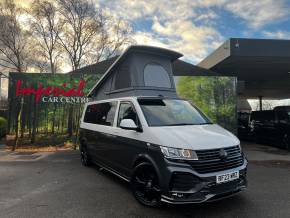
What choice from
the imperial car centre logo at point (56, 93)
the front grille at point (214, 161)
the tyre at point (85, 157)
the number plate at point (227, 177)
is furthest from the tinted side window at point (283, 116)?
the number plate at point (227, 177)

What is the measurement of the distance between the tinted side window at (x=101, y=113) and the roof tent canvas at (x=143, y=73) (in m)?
0.64

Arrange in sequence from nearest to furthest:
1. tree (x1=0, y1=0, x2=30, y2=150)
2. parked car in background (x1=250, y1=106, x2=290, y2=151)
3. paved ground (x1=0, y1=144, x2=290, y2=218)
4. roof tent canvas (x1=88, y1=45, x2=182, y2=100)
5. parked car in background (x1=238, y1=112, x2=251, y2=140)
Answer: paved ground (x1=0, y1=144, x2=290, y2=218), roof tent canvas (x1=88, y1=45, x2=182, y2=100), parked car in background (x1=250, y1=106, x2=290, y2=151), parked car in background (x1=238, y1=112, x2=251, y2=140), tree (x1=0, y1=0, x2=30, y2=150)

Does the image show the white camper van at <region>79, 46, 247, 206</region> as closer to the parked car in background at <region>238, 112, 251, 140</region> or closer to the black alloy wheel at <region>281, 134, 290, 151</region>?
the black alloy wheel at <region>281, 134, 290, 151</region>

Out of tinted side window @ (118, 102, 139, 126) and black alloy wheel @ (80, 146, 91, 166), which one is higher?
tinted side window @ (118, 102, 139, 126)

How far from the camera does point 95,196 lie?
19.2 feet

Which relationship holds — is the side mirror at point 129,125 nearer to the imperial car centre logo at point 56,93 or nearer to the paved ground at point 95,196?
the paved ground at point 95,196

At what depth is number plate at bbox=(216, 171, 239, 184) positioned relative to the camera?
4.63 meters

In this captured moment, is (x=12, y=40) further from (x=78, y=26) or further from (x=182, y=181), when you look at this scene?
(x=182, y=181)

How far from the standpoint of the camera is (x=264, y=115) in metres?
15.4

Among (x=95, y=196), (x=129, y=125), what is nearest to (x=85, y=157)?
(x=95, y=196)

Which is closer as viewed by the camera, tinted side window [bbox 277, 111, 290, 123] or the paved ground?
the paved ground

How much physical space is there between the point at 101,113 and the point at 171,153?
3.23 meters

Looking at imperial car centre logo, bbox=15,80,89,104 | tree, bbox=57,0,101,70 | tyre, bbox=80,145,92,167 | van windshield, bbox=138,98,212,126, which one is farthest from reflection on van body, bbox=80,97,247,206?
tree, bbox=57,0,101,70

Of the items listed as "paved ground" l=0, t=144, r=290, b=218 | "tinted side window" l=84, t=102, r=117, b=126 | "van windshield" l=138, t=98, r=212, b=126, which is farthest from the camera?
"tinted side window" l=84, t=102, r=117, b=126
